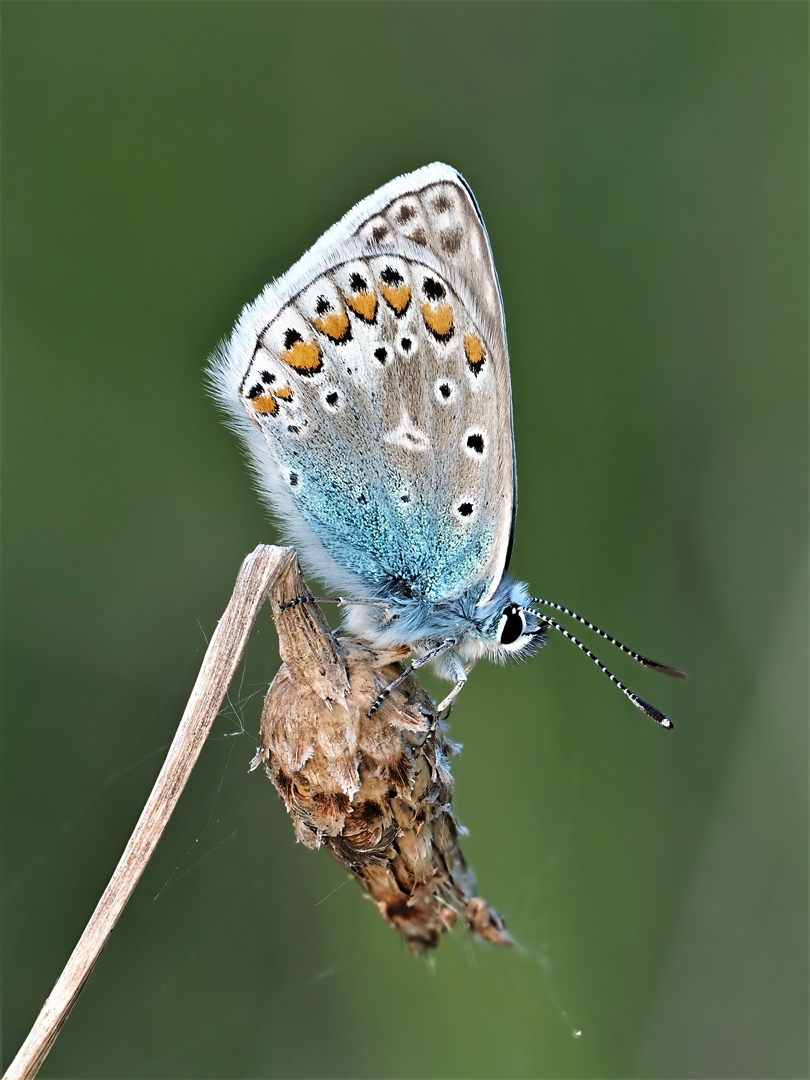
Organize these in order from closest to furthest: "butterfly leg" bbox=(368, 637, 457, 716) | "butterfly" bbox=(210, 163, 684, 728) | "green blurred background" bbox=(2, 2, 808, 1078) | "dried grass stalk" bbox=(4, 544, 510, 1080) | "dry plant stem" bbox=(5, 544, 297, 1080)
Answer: "dry plant stem" bbox=(5, 544, 297, 1080), "dried grass stalk" bbox=(4, 544, 510, 1080), "butterfly leg" bbox=(368, 637, 457, 716), "butterfly" bbox=(210, 163, 684, 728), "green blurred background" bbox=(2, 2, 808, 1078)

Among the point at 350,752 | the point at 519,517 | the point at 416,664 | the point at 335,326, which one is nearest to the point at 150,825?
the point at 350,752

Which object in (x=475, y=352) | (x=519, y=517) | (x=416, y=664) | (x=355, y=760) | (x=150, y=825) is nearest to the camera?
(x=150, y=825)

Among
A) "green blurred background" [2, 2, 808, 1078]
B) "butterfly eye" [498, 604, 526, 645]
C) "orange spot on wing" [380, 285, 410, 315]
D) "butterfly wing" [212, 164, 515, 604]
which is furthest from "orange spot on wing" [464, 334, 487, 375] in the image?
"green blurred background" [2, 2, 808, 1078]

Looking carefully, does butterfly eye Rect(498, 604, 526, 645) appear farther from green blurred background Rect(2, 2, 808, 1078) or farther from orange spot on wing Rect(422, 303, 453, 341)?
green blurred background Rect(2, 2, 808, 1078)

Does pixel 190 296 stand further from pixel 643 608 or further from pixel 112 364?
pixel 643 608

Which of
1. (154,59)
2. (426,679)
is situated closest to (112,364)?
(154,59)

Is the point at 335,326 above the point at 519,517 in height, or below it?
above

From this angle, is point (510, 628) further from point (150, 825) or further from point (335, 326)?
point (150, 825)
